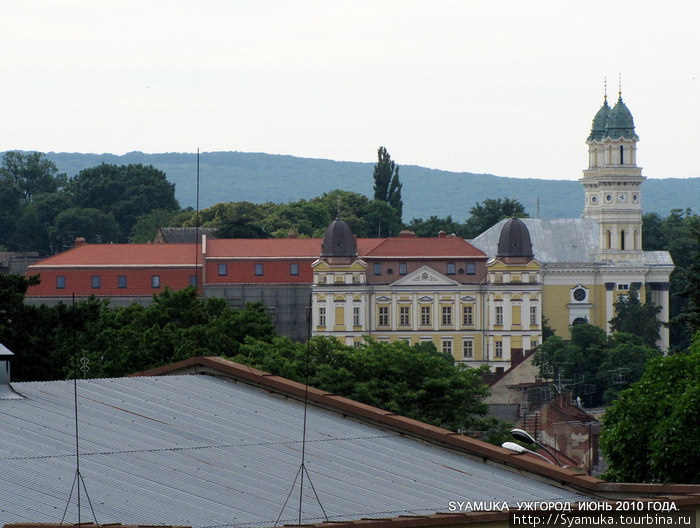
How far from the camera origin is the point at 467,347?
514ft

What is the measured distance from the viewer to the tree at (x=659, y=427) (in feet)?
125

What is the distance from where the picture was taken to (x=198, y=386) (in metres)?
29.3

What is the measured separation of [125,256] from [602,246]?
42375 mm

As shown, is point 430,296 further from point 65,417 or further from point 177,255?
point 65,417

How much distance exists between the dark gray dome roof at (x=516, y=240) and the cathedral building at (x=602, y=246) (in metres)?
10.7

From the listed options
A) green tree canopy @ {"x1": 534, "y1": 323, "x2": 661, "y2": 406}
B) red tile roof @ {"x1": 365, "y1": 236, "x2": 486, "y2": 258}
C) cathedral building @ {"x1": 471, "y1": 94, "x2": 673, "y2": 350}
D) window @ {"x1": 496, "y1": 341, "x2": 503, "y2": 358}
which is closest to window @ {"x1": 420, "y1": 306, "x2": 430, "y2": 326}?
red tile roof @ {"x1": 365, "y1": 236, "x2": 486, "y2": 258}

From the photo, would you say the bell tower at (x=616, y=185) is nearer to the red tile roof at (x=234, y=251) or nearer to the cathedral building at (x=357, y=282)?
the cathedral building at (x=357, y=282)

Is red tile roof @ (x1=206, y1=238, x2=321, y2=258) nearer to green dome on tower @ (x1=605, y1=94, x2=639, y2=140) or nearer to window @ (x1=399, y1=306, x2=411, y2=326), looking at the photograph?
window @ (x1=399, y1=306, x2=411, y2=326)

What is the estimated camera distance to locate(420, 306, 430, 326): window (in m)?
156

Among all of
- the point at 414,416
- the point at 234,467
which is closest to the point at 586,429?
the point at 414,416

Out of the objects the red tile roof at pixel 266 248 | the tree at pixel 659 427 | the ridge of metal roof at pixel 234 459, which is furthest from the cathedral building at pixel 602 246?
the ridge of metal roof at pixel 234 459

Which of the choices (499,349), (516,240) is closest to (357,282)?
(499,349)

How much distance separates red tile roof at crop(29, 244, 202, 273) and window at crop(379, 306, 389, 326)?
14104 millimetres

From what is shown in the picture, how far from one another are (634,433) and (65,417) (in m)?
16.4
